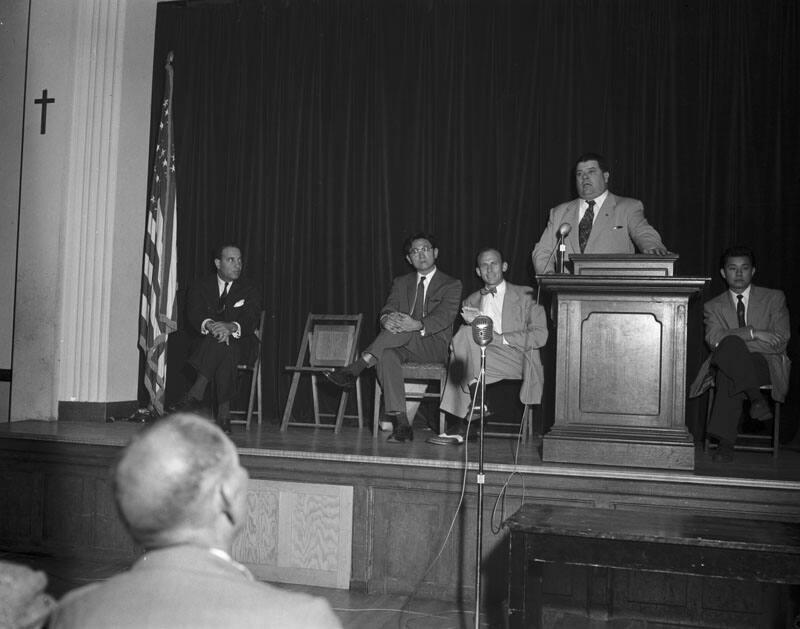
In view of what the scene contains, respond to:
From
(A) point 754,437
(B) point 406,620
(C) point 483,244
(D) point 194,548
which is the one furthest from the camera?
(C) point 483,244

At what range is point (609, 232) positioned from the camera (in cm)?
466

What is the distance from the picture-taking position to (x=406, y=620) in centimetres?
337

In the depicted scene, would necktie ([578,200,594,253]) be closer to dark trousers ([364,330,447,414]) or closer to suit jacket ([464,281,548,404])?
suit jacket ([464,281,548,404])

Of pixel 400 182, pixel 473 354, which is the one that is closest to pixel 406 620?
pixel 473 354

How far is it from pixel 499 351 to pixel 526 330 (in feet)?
0.65

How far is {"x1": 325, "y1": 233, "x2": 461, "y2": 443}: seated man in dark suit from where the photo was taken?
4.73 m

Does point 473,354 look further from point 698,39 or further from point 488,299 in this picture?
point 698,39

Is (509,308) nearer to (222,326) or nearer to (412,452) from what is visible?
(412,452)

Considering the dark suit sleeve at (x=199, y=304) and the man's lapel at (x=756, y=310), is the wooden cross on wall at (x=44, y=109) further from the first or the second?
the man's lapel at (x=756, y=310)

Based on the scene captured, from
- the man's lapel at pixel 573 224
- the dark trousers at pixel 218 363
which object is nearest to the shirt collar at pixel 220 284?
the dark trousers at pixel 218 363

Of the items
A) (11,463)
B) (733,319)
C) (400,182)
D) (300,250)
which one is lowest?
(11,463)

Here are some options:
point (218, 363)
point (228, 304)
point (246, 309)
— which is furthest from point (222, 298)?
point (218, 363)

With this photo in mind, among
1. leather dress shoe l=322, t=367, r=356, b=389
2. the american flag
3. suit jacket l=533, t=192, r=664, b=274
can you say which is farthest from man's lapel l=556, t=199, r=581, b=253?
the american flag

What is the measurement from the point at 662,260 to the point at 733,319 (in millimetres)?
1347
